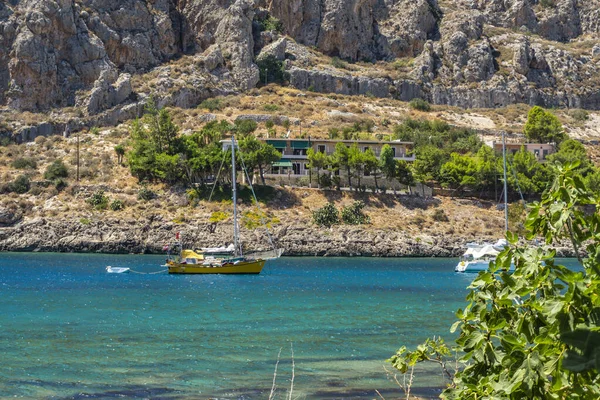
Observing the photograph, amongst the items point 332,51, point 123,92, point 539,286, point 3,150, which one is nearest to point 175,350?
point 539,286

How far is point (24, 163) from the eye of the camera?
301 feet

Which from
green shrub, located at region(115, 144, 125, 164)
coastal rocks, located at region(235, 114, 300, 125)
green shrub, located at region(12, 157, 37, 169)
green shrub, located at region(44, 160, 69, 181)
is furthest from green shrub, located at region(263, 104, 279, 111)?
green shrub, located at region(12, 157, 37, 169)

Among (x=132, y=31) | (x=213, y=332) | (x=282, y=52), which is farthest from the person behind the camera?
(x=282, y=52)

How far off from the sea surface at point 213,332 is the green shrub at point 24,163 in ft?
116

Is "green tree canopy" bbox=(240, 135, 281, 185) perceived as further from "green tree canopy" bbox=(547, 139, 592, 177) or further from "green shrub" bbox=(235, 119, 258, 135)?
"green tree canopy" bbox=(547, 139, 592, 177)

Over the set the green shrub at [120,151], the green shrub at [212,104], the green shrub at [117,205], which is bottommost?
the green shrub at [117,205]

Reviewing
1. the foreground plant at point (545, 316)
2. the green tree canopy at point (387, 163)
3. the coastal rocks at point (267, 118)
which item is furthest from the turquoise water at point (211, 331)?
the coastal rocks at point (267, 118)

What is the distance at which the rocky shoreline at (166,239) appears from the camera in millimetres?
79312

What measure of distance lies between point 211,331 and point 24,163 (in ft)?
223

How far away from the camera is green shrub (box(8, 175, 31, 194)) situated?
85250 millimetres

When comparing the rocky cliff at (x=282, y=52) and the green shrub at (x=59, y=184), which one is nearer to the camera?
the green shrub at (x=59, y=184)

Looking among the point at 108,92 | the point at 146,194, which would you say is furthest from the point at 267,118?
the point at 146,194

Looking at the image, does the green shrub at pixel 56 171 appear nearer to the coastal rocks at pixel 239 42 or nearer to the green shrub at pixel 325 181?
the green shrub at pixel 325 181

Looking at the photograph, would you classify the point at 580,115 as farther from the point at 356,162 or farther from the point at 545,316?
the point at 545,316
